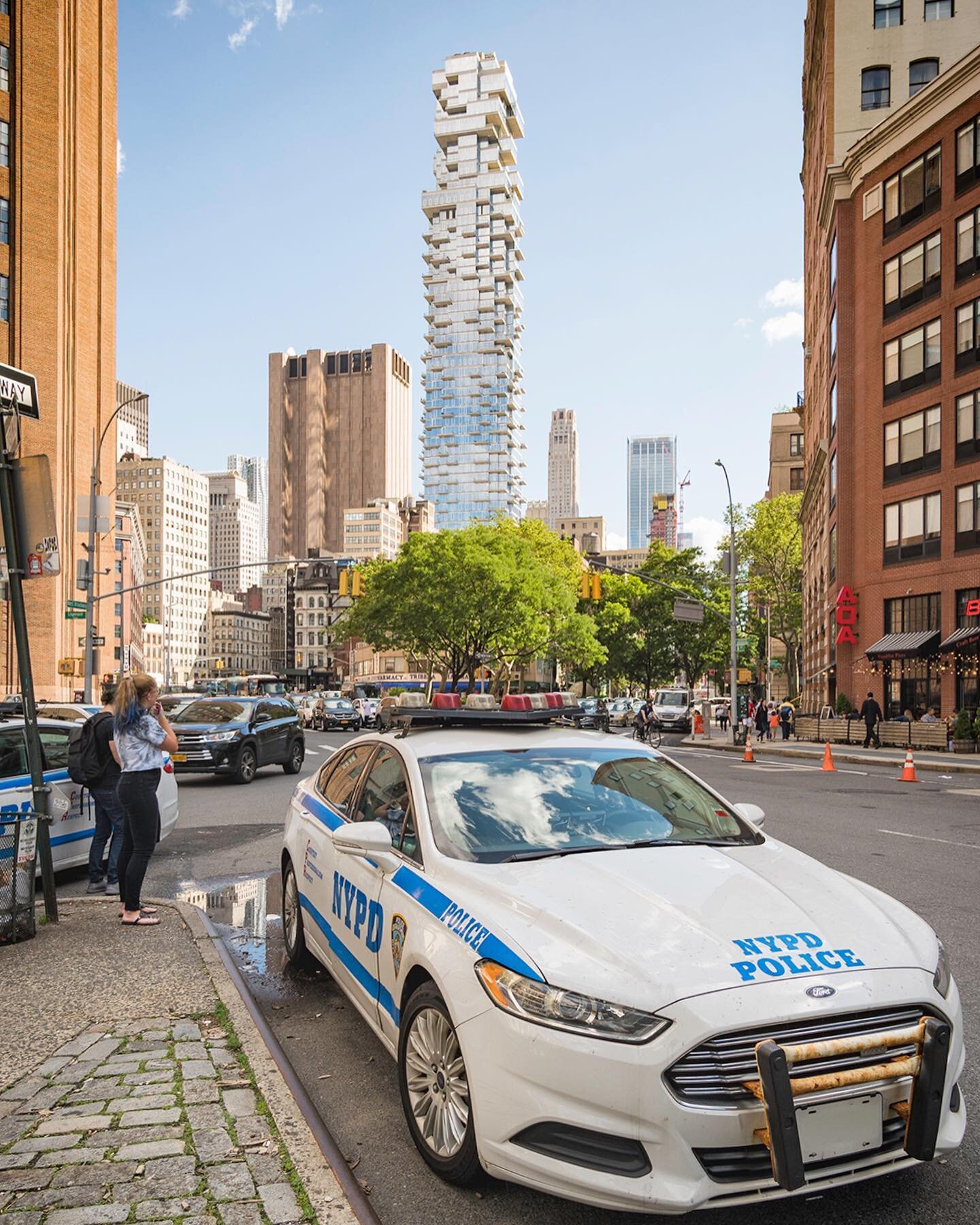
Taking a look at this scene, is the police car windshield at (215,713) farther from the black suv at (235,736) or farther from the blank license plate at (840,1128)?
the blank license plate at (840,1128)

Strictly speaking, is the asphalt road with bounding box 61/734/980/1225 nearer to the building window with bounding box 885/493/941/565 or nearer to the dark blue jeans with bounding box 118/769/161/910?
the dark blue jeans with bounding box 118/769/161/910

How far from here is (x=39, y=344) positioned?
175 ft

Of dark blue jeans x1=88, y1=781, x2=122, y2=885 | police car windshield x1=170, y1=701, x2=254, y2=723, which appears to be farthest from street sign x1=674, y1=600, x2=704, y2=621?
dark blue jeans x1=88, y1=781, x2=122, y2=885

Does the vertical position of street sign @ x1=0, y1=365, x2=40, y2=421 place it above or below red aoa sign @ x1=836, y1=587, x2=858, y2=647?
above

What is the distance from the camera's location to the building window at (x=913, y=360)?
35625 millimetres

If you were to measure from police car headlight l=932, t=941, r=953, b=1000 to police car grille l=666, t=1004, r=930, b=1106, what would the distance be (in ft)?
1.45

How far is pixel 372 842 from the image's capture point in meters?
4.25

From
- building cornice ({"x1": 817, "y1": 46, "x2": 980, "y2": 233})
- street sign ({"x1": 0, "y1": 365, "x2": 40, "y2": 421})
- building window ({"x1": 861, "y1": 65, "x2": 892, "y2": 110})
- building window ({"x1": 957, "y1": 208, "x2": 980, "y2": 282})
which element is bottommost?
street sign ({"x1": 0, "y1": 365, "x2": 40, "y2": 421})

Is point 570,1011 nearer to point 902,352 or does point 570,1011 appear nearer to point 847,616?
point 902,352

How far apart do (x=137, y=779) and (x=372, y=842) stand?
10.8ft

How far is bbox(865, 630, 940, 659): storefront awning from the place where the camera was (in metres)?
34.9

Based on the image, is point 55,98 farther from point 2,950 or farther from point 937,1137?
point 937,1137

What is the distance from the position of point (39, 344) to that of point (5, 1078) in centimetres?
5597

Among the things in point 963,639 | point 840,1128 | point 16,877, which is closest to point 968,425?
point 963,639
